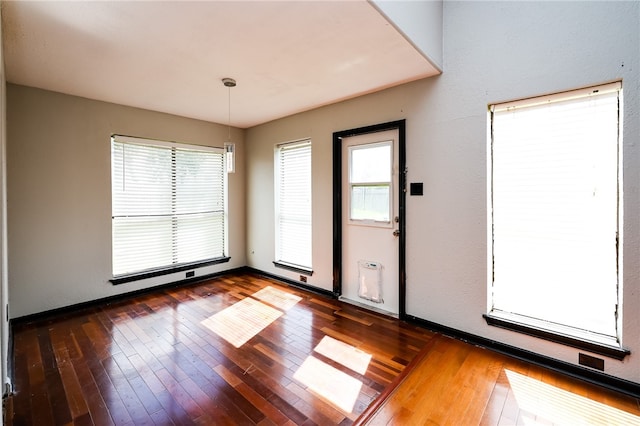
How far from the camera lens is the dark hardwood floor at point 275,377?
189 cm

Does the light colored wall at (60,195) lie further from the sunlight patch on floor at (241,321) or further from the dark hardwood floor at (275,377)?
the sunlight patch on floor at (241,321)

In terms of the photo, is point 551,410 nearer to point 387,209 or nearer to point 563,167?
point 563,167

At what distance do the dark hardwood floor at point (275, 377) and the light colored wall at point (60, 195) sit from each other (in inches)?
17.3

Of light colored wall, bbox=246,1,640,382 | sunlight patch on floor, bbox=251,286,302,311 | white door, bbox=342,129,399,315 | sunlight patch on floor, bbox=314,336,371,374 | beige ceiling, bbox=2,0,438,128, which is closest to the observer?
beige ceiling, bbox=2,0,438,128

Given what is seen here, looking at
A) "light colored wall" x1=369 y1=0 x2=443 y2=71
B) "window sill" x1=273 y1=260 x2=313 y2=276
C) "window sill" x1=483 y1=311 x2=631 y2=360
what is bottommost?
"window sill" x1=483 y1=311 x2=631 y2=360

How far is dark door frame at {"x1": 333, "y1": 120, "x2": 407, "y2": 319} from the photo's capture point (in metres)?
3.22

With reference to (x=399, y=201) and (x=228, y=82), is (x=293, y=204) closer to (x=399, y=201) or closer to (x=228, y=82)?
(x=399, y=201)

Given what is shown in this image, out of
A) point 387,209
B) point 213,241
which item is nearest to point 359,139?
point 387,209

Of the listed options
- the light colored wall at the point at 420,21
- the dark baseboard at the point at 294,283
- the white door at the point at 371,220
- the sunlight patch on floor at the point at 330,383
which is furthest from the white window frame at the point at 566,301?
the dark baseboard at the point at 294,283

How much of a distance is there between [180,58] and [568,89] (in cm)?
312

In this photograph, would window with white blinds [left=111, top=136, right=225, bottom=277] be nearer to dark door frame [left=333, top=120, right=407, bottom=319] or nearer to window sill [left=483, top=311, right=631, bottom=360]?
dark door frame [left=333, top=120, right=407, bottom=319]

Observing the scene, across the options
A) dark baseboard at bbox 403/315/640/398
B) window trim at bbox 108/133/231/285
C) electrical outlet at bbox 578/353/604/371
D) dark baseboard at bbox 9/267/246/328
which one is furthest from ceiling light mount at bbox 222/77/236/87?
electrical outlet at bbox 578/353/604/371

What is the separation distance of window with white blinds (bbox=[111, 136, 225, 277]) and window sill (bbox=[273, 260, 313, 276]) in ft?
3.45

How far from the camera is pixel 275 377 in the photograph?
2.27 meters
